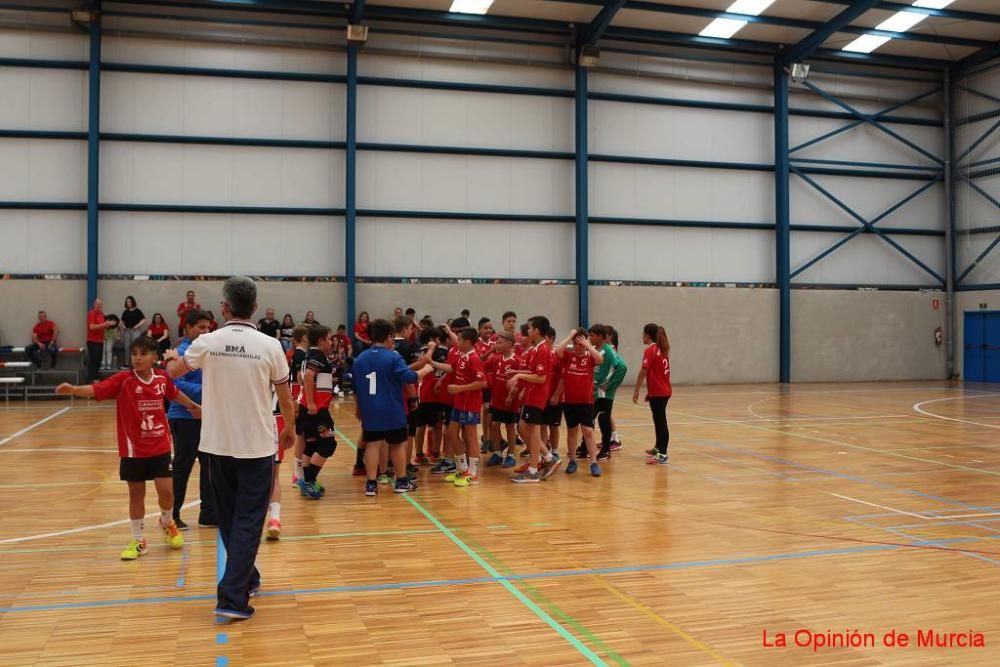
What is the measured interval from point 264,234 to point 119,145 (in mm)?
4065

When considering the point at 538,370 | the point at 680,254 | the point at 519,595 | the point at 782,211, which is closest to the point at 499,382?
the point at 538,370

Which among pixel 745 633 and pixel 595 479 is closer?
pixel 745 633

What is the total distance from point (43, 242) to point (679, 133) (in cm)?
1748

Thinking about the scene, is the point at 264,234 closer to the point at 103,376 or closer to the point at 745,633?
the point at 103,376

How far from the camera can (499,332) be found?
1767cm

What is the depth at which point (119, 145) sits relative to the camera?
19484 millimetres

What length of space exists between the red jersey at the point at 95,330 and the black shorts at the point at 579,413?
13.8 meters

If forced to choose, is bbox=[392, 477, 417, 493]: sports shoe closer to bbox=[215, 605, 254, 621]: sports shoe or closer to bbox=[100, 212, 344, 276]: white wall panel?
bbox=[215, 605, 254, 621]: sports shoe

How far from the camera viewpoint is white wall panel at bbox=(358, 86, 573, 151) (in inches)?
829

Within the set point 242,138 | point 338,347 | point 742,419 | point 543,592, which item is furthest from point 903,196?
point 543,592

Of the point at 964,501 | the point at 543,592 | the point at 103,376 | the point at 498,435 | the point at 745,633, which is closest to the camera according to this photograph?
the point at 745,633

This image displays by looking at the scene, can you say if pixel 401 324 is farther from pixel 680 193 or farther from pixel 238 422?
pixel 680 193

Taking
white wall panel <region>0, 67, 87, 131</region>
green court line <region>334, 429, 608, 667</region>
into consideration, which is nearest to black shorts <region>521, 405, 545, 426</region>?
green court line <region>334, 429, 608, 667</region>

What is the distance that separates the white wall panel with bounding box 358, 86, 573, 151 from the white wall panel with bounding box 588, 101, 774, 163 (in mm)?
1202
